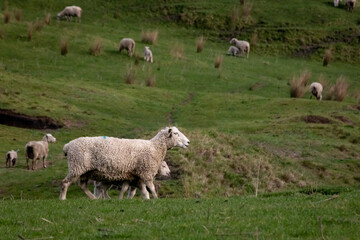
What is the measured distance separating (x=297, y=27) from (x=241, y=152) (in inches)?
1215

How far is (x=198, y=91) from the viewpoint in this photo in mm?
36469

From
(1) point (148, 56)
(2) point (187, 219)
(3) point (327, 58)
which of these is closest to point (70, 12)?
(1) point (148, 56)

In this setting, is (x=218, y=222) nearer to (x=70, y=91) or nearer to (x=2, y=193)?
(x=2, y=193)

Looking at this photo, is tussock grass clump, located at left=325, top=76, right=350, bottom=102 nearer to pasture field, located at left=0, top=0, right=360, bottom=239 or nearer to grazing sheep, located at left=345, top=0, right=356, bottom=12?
pasture field, located at left=0, top=0, right=360, bottom=239

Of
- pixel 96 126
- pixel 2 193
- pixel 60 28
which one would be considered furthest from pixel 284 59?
pixel 2 193

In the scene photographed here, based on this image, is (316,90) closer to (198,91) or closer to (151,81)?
(198,91)

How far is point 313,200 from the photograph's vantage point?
11914 mm

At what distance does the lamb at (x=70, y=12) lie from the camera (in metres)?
47.2

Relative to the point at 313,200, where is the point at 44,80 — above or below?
below

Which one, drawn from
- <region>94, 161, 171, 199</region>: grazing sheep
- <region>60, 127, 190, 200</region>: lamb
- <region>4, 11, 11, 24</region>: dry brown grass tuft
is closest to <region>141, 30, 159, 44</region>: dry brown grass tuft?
<region>4, 11, 11, 24</region>: dry brown grass tuft

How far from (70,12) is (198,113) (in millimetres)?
19521

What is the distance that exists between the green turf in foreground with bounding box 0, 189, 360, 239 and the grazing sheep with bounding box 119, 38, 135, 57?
28722 millimetres

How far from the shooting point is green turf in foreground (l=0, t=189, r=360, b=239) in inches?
362

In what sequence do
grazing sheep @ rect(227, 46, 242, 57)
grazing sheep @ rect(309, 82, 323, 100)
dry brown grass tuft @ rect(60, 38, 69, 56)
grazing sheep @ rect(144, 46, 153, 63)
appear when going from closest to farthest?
grazing sheep @ rect(309, 82, 323, 100) → dry brown grass tuft @ rect(60, 38, 69, 56) → grazing sheep @ rect(144, 46, 153, 63) → grazing sheep @ rect(227, 46, 242, 57)
